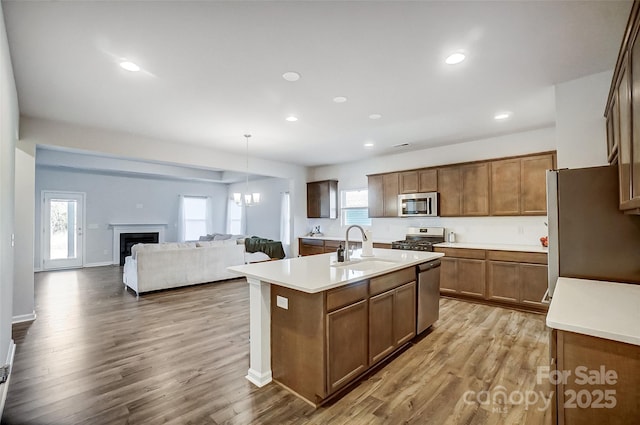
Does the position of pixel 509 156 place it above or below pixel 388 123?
below

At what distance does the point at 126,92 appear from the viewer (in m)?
3.09

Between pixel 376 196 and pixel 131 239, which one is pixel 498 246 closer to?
pixel 376 196

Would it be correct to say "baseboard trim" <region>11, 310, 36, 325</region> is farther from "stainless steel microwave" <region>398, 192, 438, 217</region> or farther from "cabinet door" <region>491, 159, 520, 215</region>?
"cabinet door" <region>491, 159, 520, 215</region>

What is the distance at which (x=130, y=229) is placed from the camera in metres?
8.74

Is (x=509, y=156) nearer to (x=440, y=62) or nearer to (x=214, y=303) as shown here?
(x=440, y=62)

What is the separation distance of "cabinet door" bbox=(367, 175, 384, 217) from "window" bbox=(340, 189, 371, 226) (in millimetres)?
388

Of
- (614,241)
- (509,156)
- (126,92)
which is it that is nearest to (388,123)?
(509,156)

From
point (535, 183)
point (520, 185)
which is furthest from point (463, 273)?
point (535, 183)

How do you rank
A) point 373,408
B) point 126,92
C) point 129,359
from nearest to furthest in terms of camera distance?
point 373,408 < point 129,359 < point 126,92

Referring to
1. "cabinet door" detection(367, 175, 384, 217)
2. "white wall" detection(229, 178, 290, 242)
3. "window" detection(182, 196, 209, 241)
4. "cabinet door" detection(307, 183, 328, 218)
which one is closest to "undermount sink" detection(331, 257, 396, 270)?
"cabinet door" detection(367, 175, 384, 217)

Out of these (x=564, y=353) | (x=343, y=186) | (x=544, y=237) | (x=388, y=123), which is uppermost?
(x=388, y=123)

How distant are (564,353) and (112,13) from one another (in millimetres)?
3199

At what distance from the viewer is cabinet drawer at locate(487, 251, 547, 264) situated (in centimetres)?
398

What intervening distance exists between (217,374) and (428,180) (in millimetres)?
4594
